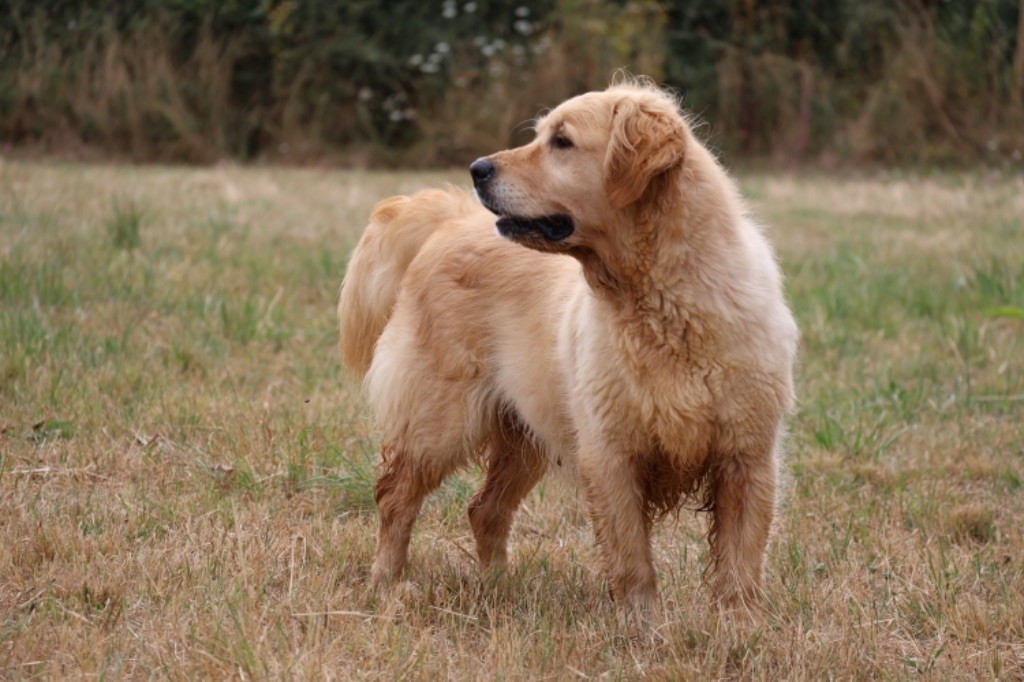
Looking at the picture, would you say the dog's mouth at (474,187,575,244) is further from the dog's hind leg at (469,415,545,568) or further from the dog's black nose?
the dog's hind leg at (469,415,545,568)

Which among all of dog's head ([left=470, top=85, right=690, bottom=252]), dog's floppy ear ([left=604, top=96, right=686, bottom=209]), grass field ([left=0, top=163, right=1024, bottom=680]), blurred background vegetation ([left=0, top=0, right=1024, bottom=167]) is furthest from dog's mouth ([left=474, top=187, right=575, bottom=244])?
blurred background vegetation ([left=0, top=0, right=1024, bottom=167])

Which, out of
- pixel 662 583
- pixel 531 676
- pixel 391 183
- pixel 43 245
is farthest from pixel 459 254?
pixel 391 183

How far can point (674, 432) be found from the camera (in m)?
3.17

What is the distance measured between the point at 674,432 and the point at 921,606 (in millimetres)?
842

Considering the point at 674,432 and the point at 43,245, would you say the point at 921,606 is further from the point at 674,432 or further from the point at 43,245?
the point at 43,245

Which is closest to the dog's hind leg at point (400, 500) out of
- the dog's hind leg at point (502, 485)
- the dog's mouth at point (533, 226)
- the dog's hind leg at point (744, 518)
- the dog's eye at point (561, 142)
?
the dog's hind leg at point (502, 485)

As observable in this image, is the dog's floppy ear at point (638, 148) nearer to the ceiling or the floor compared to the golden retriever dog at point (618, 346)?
nearer to the ceiling

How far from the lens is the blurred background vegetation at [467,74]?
14.3 metres

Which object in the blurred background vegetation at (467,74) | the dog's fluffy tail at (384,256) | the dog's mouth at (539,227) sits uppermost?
the dog's mouth at (539,227)

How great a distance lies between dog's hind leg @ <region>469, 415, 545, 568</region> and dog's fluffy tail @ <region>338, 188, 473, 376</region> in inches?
24.3

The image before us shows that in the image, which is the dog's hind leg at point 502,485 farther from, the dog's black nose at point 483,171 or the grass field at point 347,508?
the dog's black nose at point 483,171

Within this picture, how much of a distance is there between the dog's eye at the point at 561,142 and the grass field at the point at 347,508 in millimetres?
1217

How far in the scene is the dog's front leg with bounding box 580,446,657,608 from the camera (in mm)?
3336

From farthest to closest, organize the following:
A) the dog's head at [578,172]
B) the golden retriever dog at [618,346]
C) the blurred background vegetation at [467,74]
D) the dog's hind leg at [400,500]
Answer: the blurred background vegetation at [467,74]
the dog's hind leg at [400,500]
the dog's head at [578,172]
the golden retriever dog at [618,346]
